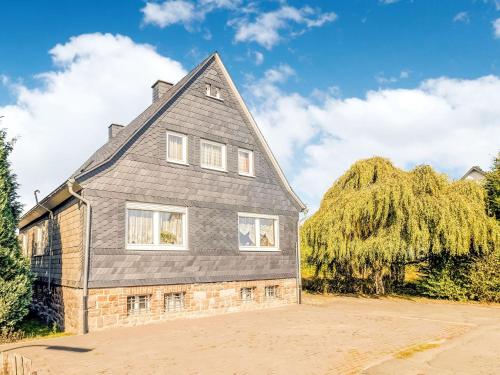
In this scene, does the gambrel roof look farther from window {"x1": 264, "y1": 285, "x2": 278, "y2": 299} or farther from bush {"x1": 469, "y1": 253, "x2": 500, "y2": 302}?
bush {"x1": 469, "y1": 253, "x2": 500, "y2": 302}

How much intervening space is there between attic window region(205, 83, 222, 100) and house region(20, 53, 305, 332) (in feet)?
0.13

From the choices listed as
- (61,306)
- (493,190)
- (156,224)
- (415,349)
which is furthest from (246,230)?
(493,190)

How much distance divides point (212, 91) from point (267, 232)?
6076 millimetres

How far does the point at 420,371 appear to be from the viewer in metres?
7.23

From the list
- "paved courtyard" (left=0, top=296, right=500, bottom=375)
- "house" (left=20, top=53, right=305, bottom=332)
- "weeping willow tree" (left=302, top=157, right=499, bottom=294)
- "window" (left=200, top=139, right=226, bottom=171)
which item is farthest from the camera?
"weeping willow tree" (left=302, top=157, right=499, bottom=294)

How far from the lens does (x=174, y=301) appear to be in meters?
13.7

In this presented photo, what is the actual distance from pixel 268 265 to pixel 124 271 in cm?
617

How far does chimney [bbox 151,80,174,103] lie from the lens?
1777 cm

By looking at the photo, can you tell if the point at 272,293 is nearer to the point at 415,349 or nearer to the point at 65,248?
the point at 65,248

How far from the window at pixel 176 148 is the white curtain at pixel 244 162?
2664 millimetres

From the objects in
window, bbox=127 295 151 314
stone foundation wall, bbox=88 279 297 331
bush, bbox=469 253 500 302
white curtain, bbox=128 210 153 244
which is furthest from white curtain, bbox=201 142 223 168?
bush, bbox=469 253 500 302

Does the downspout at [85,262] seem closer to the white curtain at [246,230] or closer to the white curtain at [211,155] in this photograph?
the white curtain at [211,155]

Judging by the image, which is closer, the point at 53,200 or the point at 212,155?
the point at 53,200

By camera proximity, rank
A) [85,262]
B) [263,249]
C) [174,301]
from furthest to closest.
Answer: [263,249] → [174,301] → [85,262]
